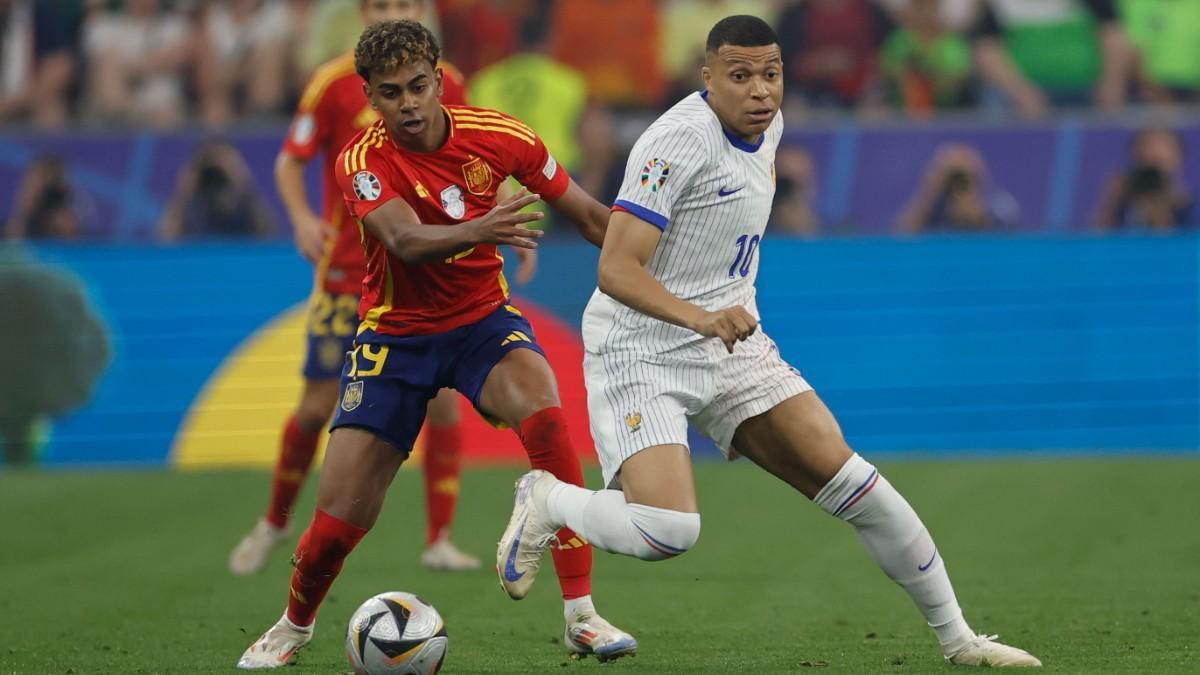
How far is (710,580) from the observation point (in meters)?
8.62

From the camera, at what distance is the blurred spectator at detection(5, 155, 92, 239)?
1537 cm

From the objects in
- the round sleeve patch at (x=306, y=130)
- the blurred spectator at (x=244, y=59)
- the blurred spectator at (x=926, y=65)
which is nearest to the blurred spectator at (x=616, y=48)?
the blurred spectator at (x=926, y=65)

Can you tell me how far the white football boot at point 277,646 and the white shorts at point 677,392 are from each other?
1328 millimetres

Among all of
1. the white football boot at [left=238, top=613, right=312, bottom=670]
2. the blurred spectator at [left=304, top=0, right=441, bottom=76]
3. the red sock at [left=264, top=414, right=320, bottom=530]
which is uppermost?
the blurred spectator at [left=304, top=0, right=441, bottom=76]

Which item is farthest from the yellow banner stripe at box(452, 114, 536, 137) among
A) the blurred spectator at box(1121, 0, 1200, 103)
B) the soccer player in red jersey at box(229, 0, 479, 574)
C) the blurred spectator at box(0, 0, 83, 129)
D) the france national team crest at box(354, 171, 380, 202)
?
the blurred spectator at box(0, 0, 83, 129)

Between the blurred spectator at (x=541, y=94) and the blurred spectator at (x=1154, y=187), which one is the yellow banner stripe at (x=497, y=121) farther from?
the blurred spectator at (x=1154, y=187)

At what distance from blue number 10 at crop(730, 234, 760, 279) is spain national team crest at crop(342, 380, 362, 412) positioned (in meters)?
1.41

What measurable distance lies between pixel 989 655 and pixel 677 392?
138 centimetres

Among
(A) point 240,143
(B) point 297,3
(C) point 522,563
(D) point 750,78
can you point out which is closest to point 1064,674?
(C) point 522,563

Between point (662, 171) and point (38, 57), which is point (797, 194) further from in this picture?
point (662, 171)

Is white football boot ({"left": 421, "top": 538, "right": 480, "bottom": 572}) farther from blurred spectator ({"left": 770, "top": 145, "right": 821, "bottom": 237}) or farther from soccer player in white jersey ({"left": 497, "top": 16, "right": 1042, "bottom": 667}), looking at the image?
blurred spectator ({"left": 770, "top": 145, "right": 821, "bottom": 237})

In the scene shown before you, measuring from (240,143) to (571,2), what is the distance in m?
3.30

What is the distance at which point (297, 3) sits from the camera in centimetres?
1641

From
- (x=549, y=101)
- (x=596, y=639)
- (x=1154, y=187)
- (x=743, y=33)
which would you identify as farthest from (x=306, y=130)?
(x=1154, y=187)
